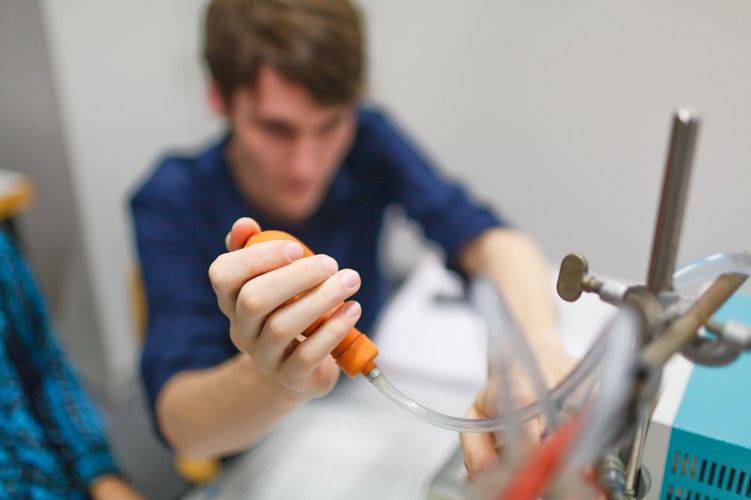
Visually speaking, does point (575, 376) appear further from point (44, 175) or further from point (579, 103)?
point (44, 175)

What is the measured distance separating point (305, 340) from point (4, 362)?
1.44ft

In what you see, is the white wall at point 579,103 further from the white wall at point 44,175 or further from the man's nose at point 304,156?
the white wall at point 44,175

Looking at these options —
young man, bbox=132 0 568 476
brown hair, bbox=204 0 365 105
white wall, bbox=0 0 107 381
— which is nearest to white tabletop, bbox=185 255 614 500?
young man, bbox=132 0 568 476

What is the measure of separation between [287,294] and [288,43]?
532 mm

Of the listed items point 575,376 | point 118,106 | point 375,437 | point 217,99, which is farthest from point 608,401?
point 118,106

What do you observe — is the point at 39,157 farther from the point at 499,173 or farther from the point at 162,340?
the point at 499,173

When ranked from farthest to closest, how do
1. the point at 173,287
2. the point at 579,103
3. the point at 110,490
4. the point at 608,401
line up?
the point at 579,103 → the point at 173,287 → the point at 110,490 → the point at 608,401

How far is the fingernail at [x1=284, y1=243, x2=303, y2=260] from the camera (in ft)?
1.35

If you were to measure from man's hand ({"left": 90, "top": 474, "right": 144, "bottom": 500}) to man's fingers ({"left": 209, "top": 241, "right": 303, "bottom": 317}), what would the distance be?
44 cm

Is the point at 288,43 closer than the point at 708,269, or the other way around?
the point at 708,269

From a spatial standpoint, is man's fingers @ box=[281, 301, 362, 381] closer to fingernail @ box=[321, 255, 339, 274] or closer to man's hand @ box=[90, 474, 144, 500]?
fingernail @ box=[321, 255, 339, 274]

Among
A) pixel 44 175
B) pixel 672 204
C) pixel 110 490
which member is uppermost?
pixel 672 204

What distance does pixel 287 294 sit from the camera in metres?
0.40

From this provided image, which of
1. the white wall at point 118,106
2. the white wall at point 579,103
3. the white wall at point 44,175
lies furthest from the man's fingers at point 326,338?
the white wall at point 118,106
